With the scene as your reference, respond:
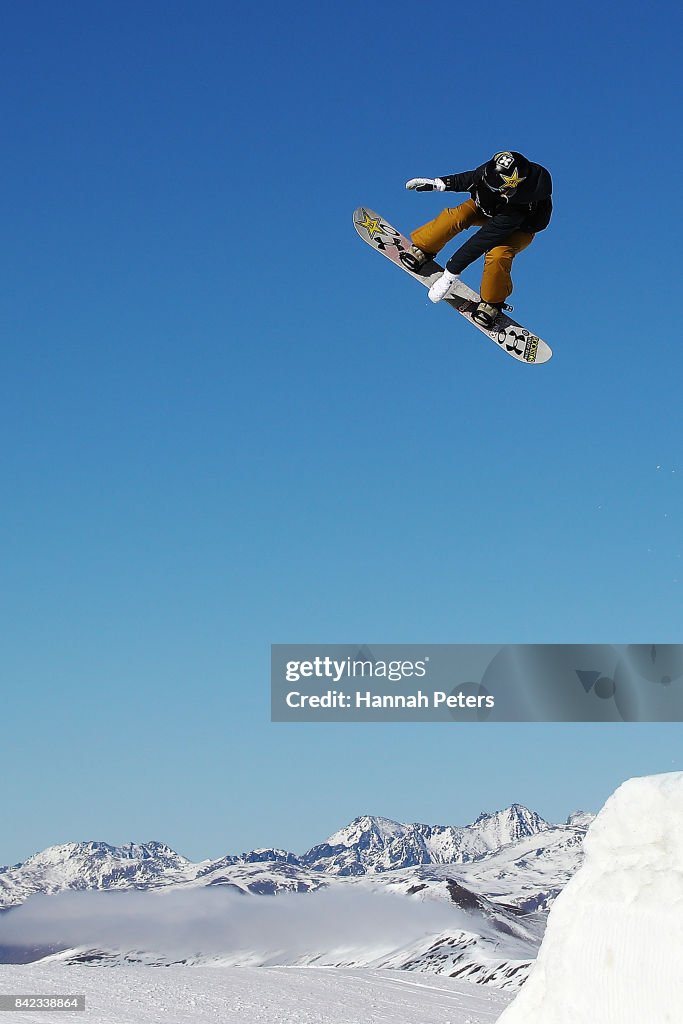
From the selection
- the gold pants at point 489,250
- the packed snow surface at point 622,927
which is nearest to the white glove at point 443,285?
the gold pants at point 489,250

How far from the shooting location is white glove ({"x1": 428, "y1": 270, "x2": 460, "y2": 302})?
14.9 meters

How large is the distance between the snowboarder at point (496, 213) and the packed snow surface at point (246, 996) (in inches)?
451

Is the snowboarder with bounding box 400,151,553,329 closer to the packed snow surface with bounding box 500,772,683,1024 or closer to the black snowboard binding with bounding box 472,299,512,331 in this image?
the black snowboard binding with bounding box 472,299,512,331

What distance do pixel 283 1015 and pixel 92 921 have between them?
434ft

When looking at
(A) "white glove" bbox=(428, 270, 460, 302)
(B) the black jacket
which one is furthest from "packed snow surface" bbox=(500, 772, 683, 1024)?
(A) "white glove" bbox=(428, 270, 460, 302)

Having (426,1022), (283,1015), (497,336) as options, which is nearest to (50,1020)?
(283,1015)

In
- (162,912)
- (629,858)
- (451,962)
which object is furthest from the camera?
(162,912)

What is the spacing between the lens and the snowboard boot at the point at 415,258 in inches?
658

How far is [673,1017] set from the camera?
4.81 metres

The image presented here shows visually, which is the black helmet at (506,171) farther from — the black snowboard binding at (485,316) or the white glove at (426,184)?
the black snowboard binding at (485,316)

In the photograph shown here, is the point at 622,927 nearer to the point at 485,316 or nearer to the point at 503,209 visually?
the point at 503,209

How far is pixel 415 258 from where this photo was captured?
55.4ft

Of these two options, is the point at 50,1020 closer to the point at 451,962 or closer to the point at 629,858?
the point at 629,858

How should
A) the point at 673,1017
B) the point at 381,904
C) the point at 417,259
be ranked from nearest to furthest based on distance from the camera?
the point at 673,1017 → the point at 417,259 → the point at 381,904
